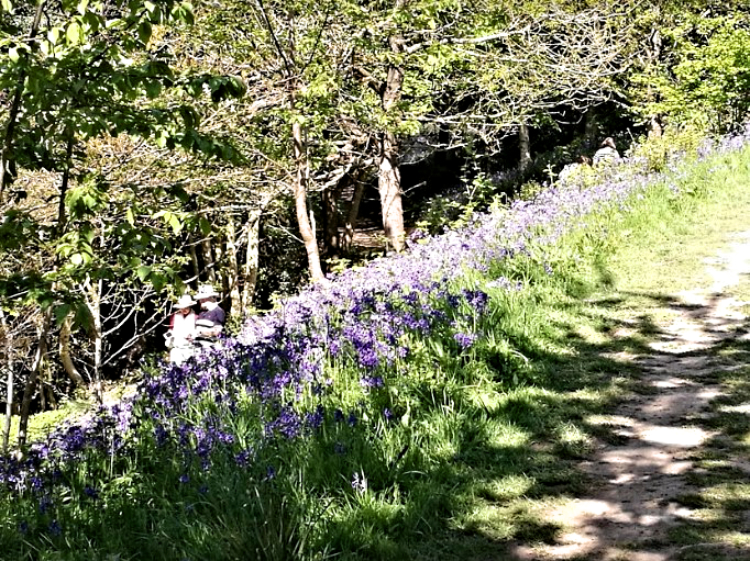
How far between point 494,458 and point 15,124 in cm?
315

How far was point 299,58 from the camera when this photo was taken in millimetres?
10336

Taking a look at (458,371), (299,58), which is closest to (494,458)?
(458,371)

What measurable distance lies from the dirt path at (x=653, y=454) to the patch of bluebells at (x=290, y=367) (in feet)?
3.55

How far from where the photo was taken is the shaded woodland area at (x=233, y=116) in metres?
4.02

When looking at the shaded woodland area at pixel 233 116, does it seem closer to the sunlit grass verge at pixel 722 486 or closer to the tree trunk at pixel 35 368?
the tree trunk at pixel 35 368

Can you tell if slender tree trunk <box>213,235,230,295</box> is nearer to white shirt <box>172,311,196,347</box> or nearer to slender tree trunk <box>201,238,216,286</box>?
slender tree trunk <box>201,238,216,286</box>

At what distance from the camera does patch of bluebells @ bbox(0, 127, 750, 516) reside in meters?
4.46

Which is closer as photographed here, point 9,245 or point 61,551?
point 61,551

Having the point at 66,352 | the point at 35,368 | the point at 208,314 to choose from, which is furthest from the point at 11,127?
the point at 66,352

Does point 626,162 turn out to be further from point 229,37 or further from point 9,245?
point 9,245

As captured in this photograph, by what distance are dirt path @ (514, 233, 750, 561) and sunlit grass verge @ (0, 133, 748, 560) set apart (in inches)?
6.1

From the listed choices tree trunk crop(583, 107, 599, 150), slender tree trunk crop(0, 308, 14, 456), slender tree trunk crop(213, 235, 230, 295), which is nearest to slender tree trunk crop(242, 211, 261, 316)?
slender tree trunk crop(213, 235, 230, 295)

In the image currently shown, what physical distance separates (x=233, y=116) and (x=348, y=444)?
8.36 metres

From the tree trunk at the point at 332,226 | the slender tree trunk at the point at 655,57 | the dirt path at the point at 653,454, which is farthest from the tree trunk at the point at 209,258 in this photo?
the dirt path at the point at 653,454
